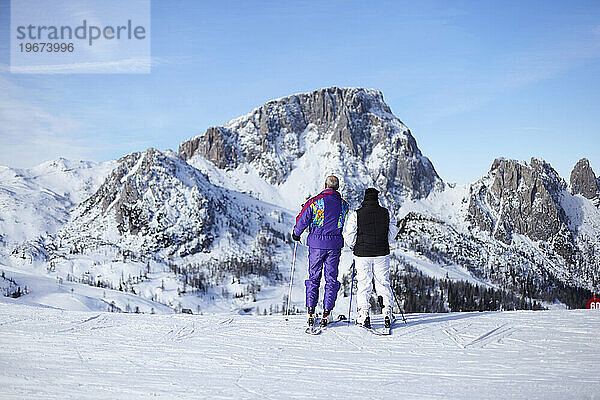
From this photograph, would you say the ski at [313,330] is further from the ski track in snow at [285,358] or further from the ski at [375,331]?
the ski at [375,331]

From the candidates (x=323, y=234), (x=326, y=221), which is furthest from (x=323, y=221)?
(x=323, y=234)

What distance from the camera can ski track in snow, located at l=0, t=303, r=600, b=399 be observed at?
654cm

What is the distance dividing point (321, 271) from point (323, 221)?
3.85ft

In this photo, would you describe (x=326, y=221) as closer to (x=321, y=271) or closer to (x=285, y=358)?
(x=321, y=271)

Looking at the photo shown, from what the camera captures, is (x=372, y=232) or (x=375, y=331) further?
(x=372, y=232)

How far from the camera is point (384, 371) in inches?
292

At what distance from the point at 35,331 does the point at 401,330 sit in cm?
815

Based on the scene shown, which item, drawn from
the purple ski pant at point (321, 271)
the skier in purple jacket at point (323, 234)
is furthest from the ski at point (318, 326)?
the purple ski pant at point (321, 271)

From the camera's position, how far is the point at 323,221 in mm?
10211

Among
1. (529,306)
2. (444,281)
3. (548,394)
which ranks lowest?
(529,306)

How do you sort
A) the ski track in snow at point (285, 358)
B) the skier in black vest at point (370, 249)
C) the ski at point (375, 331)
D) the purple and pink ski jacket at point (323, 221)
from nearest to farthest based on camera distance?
the ski track in snow at point (285, 358)
the ski at point (375, 331)
the purple and pink ski jacket at point (323, 221)
the skier in black vest at point (370, 249)

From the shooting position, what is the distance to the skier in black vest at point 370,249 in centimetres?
1031

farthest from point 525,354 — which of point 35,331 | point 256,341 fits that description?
point 35,331

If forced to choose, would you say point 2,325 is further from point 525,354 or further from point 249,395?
point 525,354
